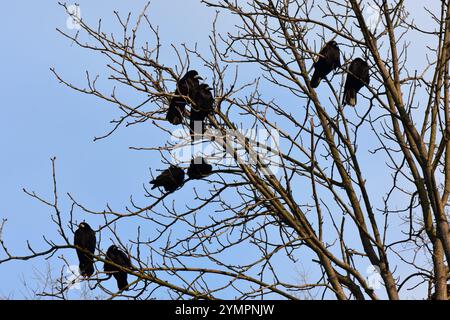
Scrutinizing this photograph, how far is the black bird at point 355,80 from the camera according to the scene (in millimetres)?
7801

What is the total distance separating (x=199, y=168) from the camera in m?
7.60

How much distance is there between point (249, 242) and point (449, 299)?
1879 millimetres

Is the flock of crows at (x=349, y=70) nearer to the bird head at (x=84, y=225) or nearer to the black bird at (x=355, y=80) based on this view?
the black bird at (x=355, y=80)

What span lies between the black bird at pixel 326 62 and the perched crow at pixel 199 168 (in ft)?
4.73

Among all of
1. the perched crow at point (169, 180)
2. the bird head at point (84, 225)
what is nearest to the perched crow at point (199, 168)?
the perched crow at point (169, 180)

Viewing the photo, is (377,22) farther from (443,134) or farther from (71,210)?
(71,210)

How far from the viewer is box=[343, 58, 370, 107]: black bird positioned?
7801mm

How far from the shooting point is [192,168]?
7625 mm

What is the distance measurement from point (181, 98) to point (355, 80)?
1821mm

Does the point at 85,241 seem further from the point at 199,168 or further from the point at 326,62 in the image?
the point at 326,62

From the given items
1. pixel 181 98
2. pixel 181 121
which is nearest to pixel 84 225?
pixel 181 121

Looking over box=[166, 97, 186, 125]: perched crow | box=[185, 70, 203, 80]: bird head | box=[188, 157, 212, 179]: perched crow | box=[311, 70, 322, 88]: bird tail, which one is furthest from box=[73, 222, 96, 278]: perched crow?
box=[311, 70, 322, 88]: bird tail
